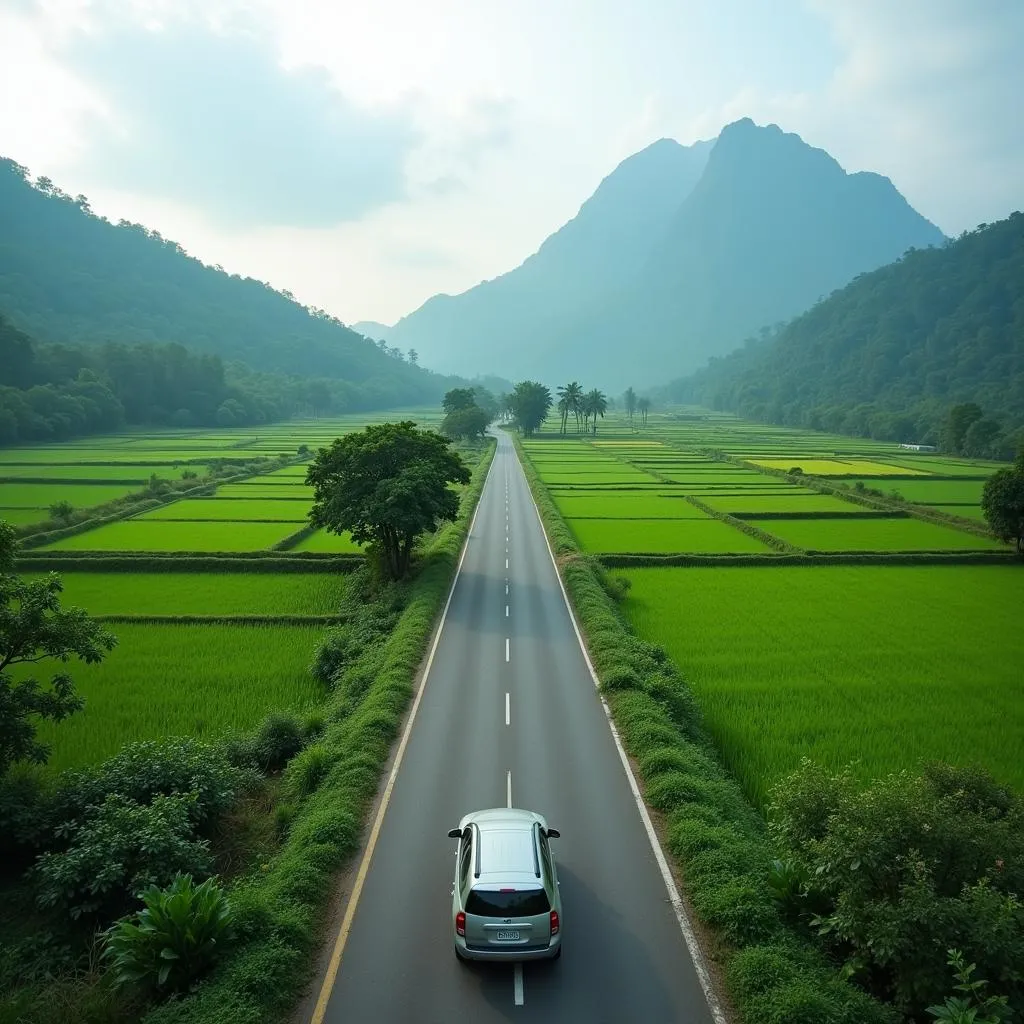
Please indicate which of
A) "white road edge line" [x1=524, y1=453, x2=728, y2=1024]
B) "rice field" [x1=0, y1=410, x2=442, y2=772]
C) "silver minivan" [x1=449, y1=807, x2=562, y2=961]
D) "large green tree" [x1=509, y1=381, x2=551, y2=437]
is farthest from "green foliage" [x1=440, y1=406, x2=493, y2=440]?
"silver minivan" [x1=449, y1=807, x2=562, y2=961]

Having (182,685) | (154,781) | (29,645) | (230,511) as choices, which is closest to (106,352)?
(230,511)

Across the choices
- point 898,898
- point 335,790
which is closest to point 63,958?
point 335,790

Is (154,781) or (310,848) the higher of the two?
(154,781)

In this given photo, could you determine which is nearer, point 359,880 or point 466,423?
point 359,880

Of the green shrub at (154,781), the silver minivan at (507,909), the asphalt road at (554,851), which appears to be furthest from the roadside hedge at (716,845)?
the green shrub at (154,781)

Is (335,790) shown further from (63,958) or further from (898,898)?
(898,898)

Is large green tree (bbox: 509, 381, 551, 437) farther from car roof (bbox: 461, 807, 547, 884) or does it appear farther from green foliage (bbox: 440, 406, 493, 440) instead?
car roof (bbox: 461, 807, 547, 884)

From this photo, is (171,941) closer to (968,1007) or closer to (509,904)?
(509,904)

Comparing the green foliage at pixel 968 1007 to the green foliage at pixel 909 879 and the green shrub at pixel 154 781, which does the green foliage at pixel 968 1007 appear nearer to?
the green foliage at pixel 909 879
